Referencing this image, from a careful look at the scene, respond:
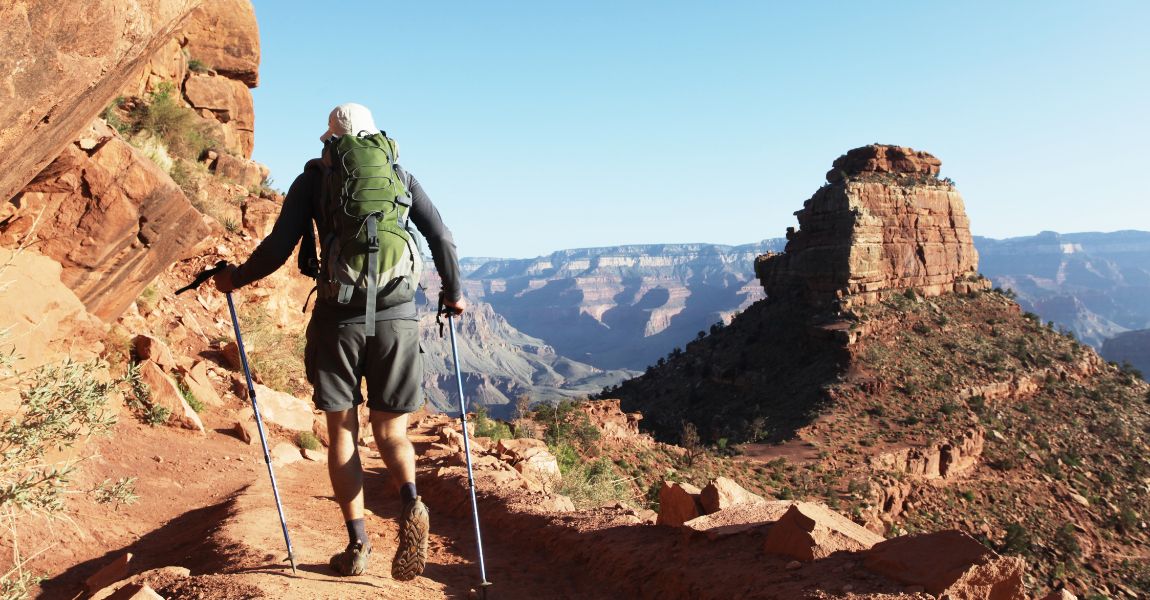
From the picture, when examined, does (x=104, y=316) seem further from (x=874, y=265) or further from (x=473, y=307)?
(x=473, y=307)

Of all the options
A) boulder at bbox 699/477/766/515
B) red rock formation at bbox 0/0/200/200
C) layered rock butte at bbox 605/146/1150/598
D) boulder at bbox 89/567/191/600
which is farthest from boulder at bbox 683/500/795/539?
layered rock butte at bbox 605/146/1150/598

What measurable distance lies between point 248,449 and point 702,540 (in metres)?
5.51

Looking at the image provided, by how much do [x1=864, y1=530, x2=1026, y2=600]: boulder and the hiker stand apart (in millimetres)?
2297

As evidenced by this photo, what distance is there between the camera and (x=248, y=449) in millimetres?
7770

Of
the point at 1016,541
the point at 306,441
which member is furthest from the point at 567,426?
the point at 1016,541

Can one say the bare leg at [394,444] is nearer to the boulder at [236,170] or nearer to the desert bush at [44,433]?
the desert bush at [44,433]

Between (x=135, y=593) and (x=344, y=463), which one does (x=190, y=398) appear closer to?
(x=344, y=463)

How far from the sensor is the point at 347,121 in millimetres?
3676

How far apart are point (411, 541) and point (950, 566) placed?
8.34ft

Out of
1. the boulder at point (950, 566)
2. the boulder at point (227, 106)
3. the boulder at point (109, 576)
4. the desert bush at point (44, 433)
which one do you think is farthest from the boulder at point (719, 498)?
the boulder at point (227, 106)

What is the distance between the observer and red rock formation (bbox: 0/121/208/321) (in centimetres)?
670

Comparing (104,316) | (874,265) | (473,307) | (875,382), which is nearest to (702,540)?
(104,316)

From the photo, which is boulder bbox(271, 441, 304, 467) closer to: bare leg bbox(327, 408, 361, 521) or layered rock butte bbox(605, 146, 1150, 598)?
bare leg bbox(327, 408, 361, 521)

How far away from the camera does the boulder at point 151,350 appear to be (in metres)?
7.85
